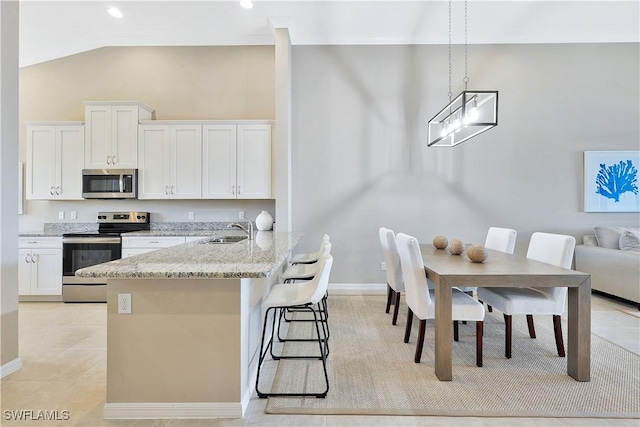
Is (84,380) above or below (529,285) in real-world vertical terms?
below

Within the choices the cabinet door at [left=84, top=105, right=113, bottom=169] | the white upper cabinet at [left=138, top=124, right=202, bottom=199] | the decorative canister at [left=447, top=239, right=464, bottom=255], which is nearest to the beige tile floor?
the decorative canister at [left=447, top=239, right=464, bottom=255]

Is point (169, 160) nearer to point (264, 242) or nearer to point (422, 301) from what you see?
point (264, 242)

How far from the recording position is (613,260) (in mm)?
3826

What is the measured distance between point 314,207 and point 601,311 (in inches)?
139

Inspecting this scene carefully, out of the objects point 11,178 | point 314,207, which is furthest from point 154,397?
point 314,207

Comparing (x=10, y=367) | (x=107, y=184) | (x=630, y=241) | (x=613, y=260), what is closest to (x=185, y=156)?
(x=107, y=184)

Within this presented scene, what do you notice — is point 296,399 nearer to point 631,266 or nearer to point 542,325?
point 542,325

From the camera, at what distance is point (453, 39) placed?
4.42 metres

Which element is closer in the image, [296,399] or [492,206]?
[296,399]

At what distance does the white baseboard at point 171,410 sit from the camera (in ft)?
5.61

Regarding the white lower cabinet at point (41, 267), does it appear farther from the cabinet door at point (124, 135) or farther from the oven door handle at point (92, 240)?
the cabinet door at point (124, 135)

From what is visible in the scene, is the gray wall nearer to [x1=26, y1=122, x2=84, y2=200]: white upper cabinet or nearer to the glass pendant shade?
the glass pendant shade

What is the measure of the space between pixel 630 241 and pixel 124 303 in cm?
521

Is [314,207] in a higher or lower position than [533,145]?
lower
